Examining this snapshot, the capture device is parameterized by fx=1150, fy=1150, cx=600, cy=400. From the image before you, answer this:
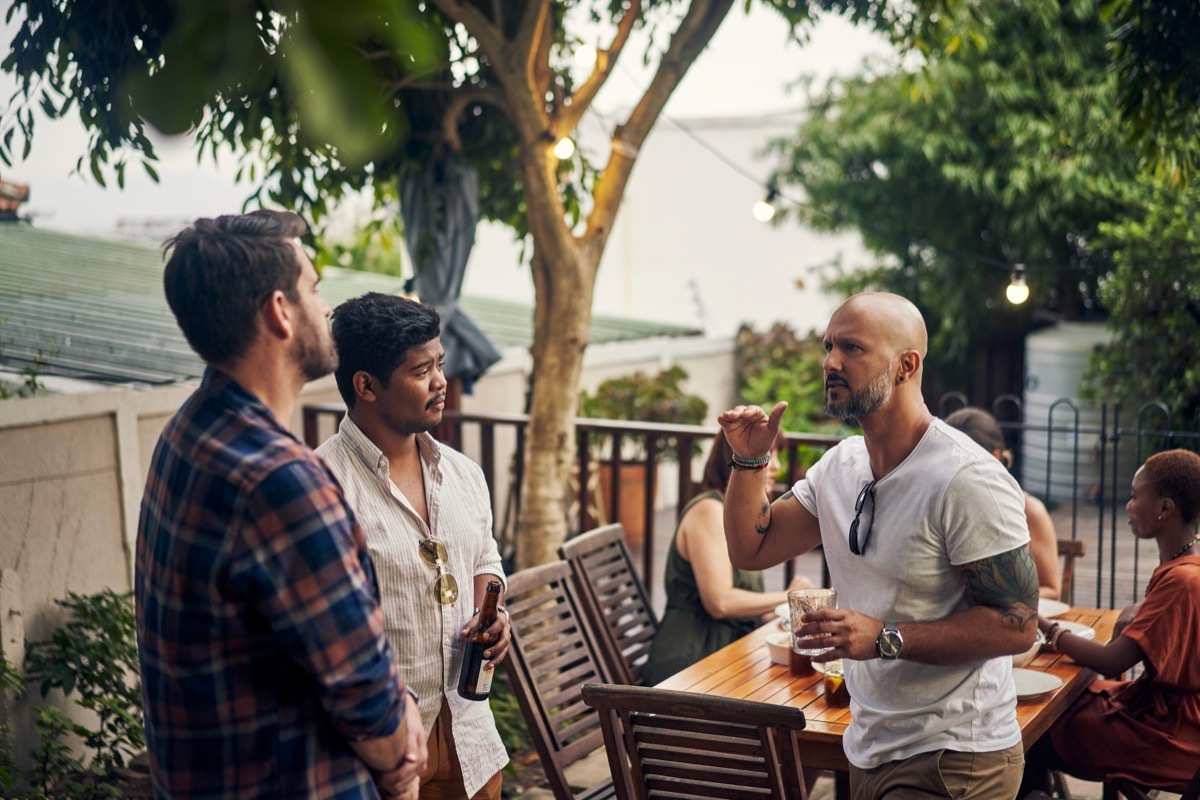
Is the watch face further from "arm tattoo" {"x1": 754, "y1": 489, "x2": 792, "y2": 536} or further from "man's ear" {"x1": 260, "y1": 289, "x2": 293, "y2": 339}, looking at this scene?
"man's ear" {"x1": 260, "y1": 289, "x2": 293, "y2": 339}

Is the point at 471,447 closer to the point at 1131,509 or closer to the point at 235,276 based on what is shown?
the point at 1131,509

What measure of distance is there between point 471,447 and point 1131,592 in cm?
431

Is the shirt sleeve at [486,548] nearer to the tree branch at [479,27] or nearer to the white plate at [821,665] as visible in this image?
the white plate at [821,665]

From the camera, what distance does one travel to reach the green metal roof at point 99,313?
16.0 feet

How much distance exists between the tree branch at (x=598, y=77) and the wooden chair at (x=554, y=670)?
6.69 feet

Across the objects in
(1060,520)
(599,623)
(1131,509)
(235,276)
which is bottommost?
(1060,520)

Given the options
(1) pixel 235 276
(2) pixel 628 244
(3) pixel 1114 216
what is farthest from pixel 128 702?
(2) pixel 628 244

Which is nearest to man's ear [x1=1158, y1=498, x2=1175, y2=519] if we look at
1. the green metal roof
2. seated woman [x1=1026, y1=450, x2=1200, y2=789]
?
seated woman [x1=1026, y1=450, x2=1200, y2=789]

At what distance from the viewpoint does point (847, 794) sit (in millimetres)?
2943

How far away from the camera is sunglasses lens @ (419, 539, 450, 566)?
7.70ft

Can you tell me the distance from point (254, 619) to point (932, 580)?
1229mm

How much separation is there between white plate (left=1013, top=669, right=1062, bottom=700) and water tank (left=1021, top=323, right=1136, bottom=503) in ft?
24.4

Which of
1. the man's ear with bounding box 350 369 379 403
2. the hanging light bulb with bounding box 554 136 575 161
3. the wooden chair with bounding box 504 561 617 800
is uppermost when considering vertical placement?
the hanging light bulb with bounding box 554 136 575 161

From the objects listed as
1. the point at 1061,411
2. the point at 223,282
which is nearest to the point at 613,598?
the point at 223,282
